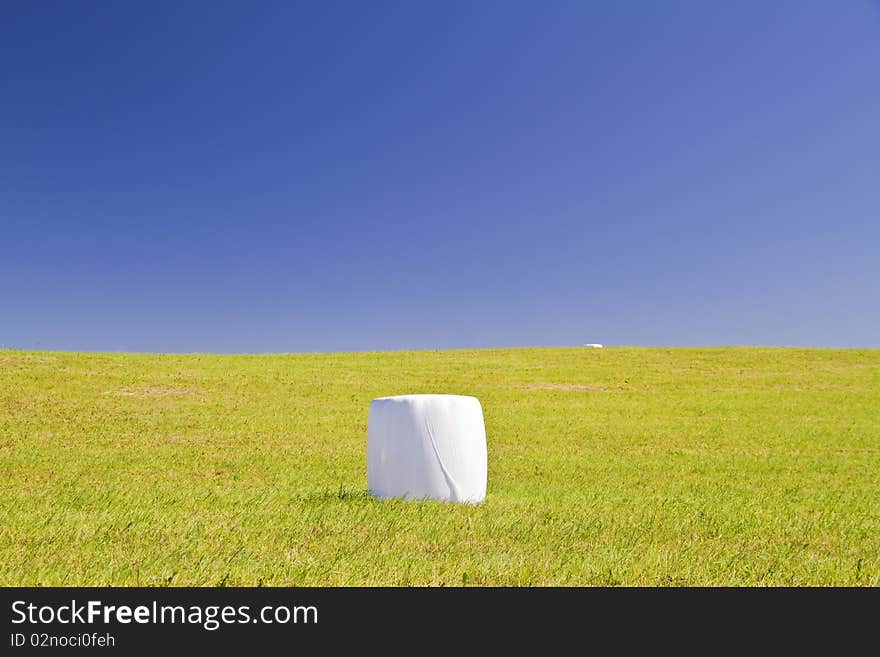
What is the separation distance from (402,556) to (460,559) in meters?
0.50

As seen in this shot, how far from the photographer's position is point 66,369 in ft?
102

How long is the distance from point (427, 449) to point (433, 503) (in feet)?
2.35

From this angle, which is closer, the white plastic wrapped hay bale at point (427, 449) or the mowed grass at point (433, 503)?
the mowed grass at point (433, 503)

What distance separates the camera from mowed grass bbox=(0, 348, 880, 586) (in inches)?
213

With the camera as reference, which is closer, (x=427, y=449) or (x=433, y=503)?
(x=433, y=503)

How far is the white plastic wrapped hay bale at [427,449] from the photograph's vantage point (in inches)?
338

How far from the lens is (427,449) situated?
338 inches

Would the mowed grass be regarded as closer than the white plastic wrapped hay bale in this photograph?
Yes

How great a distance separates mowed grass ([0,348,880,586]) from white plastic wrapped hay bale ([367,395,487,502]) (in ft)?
1.76

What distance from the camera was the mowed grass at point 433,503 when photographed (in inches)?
213

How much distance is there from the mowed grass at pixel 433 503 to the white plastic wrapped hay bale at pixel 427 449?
536 millimetres
